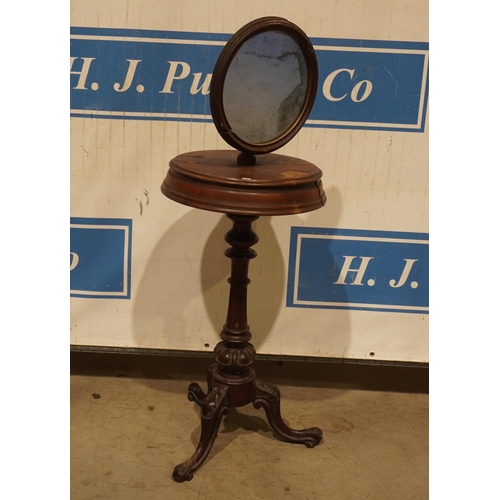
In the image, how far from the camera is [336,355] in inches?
105

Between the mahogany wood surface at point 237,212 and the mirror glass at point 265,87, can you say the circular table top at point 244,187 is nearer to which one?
the mahogany wood surface at point 237,212

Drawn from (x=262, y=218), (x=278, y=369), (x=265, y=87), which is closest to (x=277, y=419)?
(x=278, y=369)

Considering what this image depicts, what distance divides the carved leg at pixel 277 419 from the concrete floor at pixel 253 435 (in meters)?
0.03

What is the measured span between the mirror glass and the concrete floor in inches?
40.6

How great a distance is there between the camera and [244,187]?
1823 millimetres

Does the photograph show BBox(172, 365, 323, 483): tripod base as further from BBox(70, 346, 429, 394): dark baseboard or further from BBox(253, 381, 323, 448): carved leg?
BBox(70, 346, 429, 394): dark baseboard

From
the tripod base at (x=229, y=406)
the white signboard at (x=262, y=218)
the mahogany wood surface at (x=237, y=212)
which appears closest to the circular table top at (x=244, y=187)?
the mahogany wood surface at (x=237, y=212)

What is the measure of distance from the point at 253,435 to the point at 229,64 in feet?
4.08

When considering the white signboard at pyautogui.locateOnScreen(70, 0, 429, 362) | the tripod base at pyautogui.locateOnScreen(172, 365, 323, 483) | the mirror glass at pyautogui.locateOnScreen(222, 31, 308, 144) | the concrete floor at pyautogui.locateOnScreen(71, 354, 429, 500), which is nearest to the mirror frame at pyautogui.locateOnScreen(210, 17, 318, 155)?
the mirror glass at pyautogui.locateOnScreen(222, 31, 308, 144)

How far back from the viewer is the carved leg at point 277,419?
2.25 m

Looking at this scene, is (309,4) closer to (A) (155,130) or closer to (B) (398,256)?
(A) (155,130)

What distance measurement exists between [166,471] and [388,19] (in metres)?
1.66

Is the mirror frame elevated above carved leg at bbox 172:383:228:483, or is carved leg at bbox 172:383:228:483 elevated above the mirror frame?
the mirror frame

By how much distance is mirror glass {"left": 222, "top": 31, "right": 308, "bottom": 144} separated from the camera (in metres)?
1.83
